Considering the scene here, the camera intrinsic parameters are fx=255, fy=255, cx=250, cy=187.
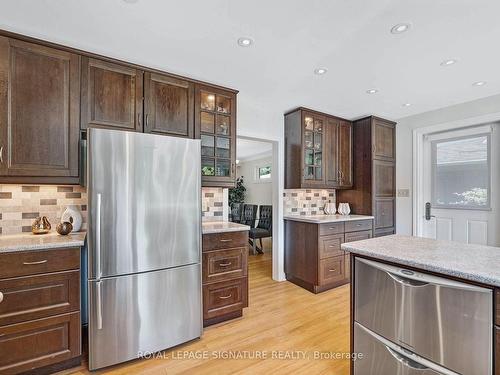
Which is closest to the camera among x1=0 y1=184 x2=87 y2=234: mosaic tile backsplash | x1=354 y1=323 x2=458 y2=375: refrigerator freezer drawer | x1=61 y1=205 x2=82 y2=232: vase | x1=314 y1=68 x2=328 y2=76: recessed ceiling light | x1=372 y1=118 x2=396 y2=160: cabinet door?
x1=354 y1=323 x2=458 y2=375: refrigerator freezer drawer

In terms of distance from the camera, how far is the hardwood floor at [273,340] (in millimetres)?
1807

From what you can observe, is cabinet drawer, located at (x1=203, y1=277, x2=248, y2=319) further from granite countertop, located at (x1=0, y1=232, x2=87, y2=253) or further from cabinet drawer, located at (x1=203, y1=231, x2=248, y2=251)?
granite countertop, located at (x1=0, y1=232, x2=87, y2=253)

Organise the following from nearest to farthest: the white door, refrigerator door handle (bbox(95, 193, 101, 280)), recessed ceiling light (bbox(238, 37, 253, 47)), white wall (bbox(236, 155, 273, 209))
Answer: refrigerator door handle (bbox(95, 193, 101, 280)), recessed ceiling light (bbox(238, 37, 253, 47)), the white door, white wall (bbox(236, 155, 273, 209))

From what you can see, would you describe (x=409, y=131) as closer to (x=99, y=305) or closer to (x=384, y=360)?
(x=384, y=360)

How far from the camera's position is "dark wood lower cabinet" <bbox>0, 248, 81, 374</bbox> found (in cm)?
156

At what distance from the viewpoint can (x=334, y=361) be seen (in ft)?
6.17

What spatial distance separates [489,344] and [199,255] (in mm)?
1782

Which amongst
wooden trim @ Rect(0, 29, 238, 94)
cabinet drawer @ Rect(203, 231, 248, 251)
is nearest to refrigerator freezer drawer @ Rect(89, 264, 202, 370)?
cabinet drawer @ Rect(203, 231, 248, 251)

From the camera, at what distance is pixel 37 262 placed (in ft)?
5.38

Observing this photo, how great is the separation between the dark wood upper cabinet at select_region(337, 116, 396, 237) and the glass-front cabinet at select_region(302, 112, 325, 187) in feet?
2.27

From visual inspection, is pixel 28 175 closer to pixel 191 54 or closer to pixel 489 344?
pixel 191 54

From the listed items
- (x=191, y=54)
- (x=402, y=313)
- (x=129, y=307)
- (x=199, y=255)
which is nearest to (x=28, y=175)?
(x=129, y=307)

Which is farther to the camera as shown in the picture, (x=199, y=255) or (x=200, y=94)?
(x=200, y=94)

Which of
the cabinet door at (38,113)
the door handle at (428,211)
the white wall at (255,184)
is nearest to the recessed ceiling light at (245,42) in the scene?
the cabinet door at (38,113)
